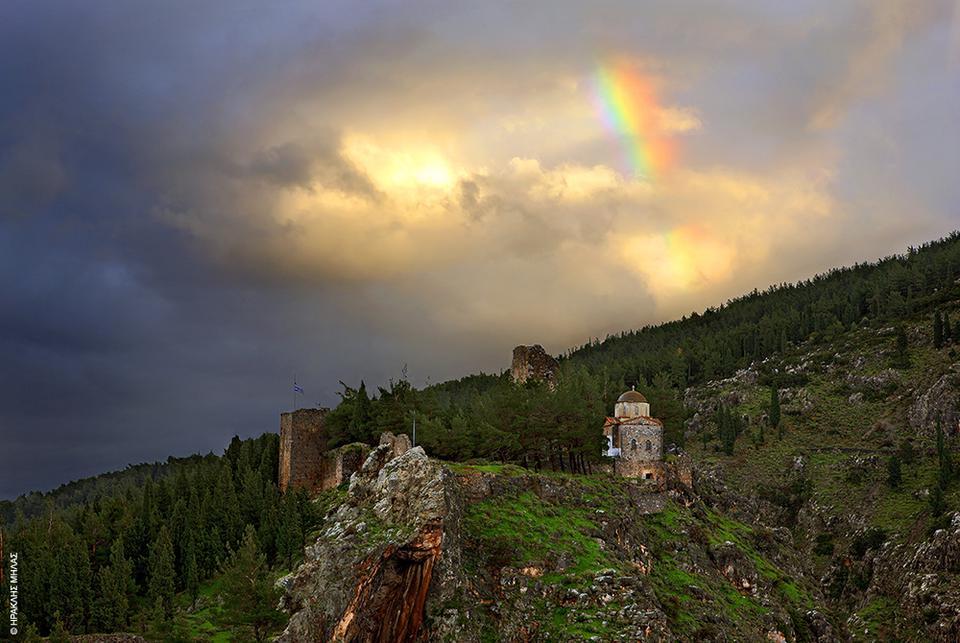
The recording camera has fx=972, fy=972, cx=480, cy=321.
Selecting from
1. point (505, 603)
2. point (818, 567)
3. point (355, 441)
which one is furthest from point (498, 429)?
point (818, 567)

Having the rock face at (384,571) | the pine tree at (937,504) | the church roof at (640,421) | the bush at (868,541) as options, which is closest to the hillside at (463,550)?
the rock face at (384,571)

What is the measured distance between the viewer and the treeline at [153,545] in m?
95.4

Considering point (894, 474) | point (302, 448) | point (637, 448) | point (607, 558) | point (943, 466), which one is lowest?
point (607, 558)

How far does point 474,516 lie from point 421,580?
12489mm

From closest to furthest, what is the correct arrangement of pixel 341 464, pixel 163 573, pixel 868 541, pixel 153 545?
1. pixel 163 573
2. pixel 153 545
3. pixel 341 464
4. pixel 868 541

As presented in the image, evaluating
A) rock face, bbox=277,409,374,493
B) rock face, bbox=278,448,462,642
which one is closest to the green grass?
rock face, bbox=278,448,462,642

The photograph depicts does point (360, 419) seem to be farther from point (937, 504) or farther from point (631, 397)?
point (937, 504)

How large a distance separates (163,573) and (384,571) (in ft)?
Result: 99.4

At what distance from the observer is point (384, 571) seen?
8612 centimetres

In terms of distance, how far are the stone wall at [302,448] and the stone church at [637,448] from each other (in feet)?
123

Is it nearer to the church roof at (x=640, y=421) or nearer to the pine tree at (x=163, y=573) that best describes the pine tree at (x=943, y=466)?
the church roof at (x=640, y=421)

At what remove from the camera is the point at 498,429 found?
12319 centimetres

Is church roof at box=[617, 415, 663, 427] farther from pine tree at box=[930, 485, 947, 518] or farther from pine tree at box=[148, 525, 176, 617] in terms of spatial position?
pine tree at box=[930, 485, 947, 518]

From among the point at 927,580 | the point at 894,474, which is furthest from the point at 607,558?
the point at 894,474
